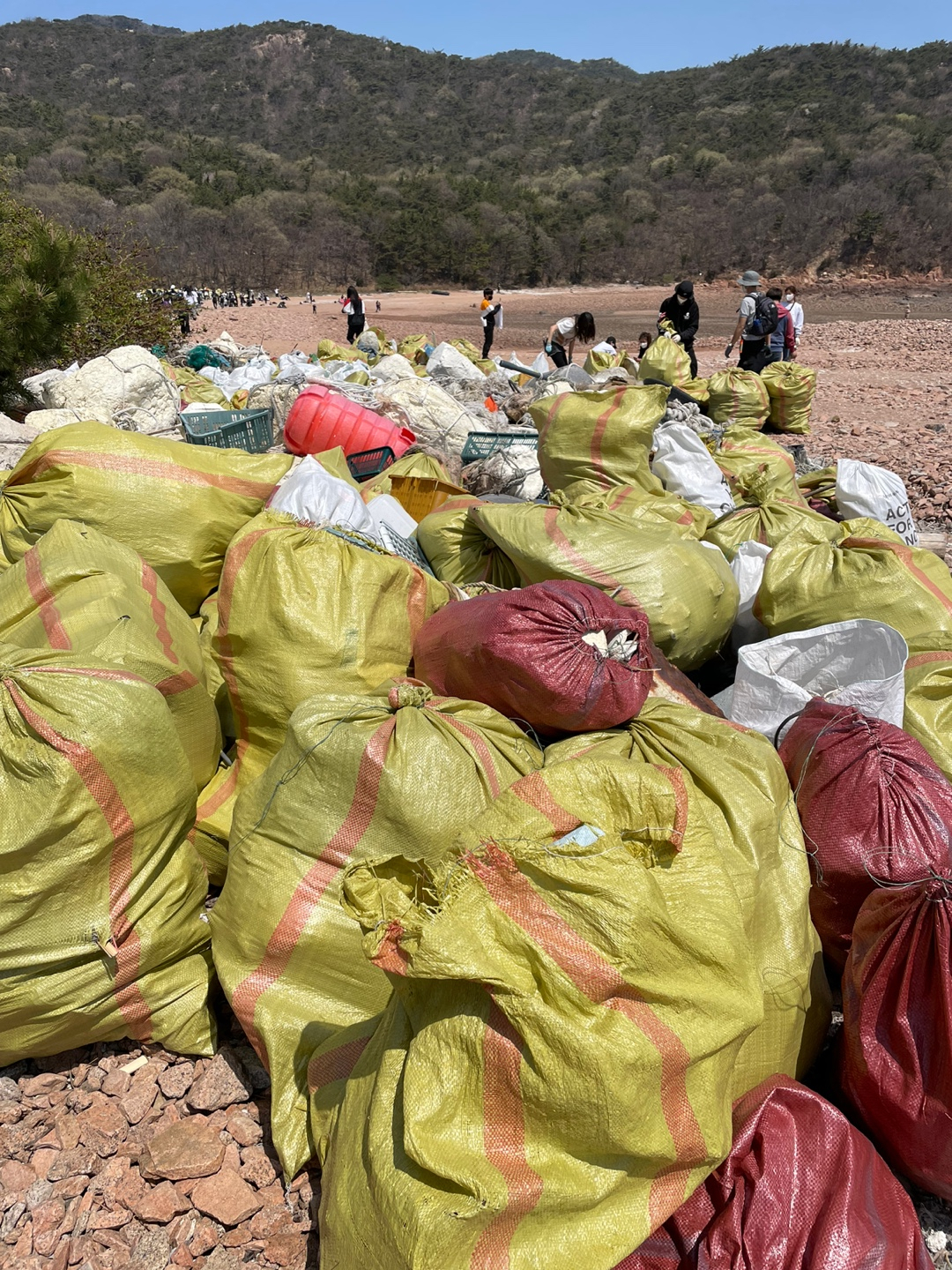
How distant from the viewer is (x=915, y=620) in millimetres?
2178

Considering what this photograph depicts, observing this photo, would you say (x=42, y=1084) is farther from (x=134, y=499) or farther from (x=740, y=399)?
(x=740, y=399)

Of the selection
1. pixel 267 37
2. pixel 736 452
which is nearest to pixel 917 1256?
pixel 736 452

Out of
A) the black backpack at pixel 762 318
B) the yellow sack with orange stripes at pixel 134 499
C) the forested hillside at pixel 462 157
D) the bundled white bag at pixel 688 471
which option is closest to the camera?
the yellow sack with orange stripes at pixel 134 499

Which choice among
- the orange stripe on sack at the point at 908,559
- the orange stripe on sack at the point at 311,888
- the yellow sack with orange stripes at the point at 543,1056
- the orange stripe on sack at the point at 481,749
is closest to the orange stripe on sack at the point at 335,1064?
the orange stripe on sack at the point at 311,888

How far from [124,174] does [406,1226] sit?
4538 cm

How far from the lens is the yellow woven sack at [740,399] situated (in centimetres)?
555

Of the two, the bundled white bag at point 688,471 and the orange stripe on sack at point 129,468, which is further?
the bundled white bag at point 688,471

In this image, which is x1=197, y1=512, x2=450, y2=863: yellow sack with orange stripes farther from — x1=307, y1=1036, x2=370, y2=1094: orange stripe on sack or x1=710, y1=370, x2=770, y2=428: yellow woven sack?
x1=710, y1=370, x2=770, y2=428: yellow woven sack

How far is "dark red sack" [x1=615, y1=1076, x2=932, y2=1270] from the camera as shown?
3.26 ft

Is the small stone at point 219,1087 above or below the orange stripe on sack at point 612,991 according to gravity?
below

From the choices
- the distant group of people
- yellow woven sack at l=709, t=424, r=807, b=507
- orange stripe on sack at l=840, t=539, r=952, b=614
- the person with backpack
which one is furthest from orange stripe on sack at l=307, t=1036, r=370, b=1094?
the person with backpack

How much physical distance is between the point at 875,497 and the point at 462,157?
5593 centimetres

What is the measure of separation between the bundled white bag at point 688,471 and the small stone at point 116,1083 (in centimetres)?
289

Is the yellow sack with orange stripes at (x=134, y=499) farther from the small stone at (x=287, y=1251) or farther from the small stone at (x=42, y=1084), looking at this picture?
the small stone at (x=287, y=1251)
